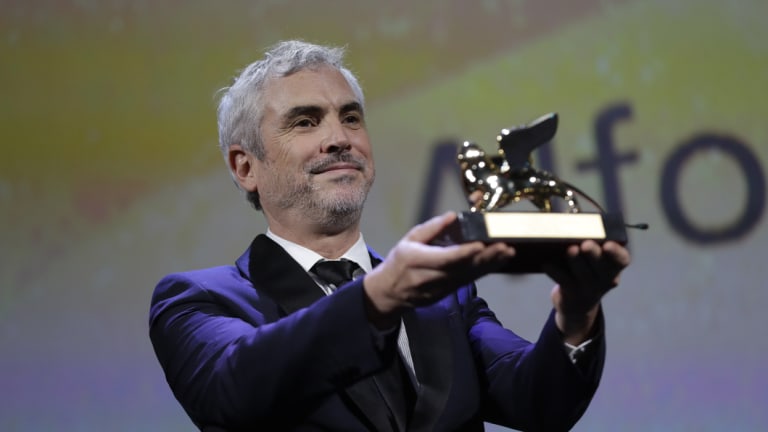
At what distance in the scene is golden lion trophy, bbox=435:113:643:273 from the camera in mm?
1178

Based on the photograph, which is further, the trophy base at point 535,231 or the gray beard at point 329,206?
the gray beard at point 329,206

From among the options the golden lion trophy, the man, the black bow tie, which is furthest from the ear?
the golden lion trophy

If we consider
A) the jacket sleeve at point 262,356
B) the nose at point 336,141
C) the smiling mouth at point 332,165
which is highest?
the nose at point 336,141

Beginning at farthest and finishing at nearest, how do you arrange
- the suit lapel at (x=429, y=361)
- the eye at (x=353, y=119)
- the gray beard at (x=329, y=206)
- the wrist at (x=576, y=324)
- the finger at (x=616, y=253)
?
the eye at (x=353, y=119) → the gray beard at (x=329, y=206) → the suit lapel at (x=429, y=361) → the wrist at (x=576, y=324) → the finger at (x=616, y=253)

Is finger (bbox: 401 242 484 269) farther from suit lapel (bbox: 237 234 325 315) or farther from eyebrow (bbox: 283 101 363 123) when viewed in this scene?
eyebrow (bbox: 283 101 363 123)

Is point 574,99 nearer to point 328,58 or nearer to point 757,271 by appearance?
point 757,271

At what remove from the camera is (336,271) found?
1.77 metres

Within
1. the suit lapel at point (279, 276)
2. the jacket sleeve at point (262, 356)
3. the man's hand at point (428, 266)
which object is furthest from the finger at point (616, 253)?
the suit lapel at point (279, 276)

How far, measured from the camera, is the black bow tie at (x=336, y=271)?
176 centimetres

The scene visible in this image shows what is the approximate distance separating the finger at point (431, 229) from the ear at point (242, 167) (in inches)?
32.5

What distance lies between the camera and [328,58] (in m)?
1.95

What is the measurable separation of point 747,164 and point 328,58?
1400 mm

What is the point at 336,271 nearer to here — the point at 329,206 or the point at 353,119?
the point at 329,206

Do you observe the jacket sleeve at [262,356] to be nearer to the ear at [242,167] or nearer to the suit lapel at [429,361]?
the suit lapel at [429,361]
